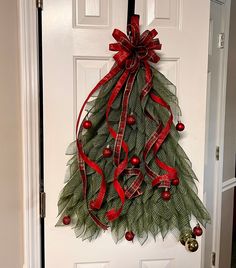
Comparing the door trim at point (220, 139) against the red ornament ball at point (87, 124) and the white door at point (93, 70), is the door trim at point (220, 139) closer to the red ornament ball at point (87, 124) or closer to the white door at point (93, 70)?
the white door at point (93, 70)

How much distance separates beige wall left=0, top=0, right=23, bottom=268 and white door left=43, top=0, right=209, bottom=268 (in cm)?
12

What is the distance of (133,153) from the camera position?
1217 mm

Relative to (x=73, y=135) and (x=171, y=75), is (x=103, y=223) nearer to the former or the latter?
(x=73, y=135)

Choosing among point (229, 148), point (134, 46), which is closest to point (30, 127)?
point (134, 46)

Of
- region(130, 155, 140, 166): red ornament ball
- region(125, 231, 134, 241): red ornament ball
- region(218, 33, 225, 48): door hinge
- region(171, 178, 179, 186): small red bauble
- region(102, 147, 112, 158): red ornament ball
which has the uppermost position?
region(218, 33, 225, 48): door hinge

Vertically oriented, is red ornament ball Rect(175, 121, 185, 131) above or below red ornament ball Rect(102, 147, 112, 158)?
above

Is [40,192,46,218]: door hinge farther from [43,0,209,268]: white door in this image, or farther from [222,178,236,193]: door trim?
[222,178,236,193]: door trim

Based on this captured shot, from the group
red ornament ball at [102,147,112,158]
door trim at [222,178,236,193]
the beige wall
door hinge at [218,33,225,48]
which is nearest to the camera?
red ornament ball at [102,147,112,158]

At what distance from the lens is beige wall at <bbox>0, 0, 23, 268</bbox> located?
4.15ft

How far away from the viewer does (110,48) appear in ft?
4.00

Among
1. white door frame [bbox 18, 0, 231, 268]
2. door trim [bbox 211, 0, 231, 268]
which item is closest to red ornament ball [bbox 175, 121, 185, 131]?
white door frame [bbox 18, 0, 231, 268]

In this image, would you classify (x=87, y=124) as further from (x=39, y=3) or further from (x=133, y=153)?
(x=39, y=3)

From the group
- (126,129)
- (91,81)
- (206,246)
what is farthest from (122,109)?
(206,246)

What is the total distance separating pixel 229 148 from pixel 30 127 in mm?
1653
